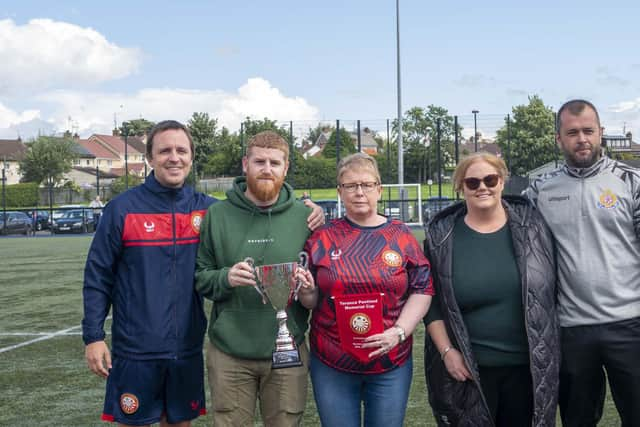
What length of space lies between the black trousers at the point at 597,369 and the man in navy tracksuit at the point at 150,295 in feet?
5.80

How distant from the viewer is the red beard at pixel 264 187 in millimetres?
2914

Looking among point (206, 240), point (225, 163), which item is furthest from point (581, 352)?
point (225, 163)

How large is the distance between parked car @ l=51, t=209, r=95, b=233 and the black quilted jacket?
28.2m

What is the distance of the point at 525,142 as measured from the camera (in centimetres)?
2445

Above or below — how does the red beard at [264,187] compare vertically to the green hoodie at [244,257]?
above

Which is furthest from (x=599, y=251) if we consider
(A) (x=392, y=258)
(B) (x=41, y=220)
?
→ (B) (x=41, y=220)

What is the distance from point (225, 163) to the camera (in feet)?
101

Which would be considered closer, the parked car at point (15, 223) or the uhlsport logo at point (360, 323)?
the uhlsport logo at point (360, 323)

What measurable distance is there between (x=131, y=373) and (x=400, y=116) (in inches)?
864

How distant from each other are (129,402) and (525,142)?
76.6 ft

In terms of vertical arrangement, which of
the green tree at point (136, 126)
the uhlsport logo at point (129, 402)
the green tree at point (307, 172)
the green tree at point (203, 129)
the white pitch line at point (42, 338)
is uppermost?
the green tree at point (136, 126)

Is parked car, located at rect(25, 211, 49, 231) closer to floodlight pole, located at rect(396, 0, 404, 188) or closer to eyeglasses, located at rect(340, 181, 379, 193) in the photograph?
floodlight pole, located at rect(396, 0, 404, 188)

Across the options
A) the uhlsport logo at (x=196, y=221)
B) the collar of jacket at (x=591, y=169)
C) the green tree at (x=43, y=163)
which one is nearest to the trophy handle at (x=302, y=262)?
the uhlsport logo at (x=196, y=221)

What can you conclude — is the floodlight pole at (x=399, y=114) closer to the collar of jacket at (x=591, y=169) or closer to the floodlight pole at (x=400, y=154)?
the floodlight pole at (x=400, y=154)
